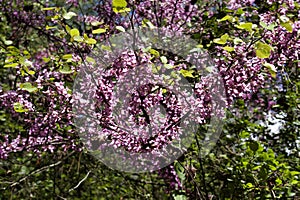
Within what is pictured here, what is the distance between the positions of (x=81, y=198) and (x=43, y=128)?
8.28ft

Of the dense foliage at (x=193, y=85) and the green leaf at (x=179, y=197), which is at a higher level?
the dense foliage at (x=193, y=85)

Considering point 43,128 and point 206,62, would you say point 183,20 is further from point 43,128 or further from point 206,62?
point 43,128

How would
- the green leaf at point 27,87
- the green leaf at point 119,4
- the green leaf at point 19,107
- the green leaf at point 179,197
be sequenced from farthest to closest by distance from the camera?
1. the green leaf at point 179,197
2. the green leaf at point 19,107
3. the green leaf at point 27,87
4. the green leaf at point 119,4

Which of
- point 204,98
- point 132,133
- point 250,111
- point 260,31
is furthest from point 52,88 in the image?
point 250,111

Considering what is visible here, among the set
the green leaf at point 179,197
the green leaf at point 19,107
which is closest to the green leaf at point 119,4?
the green leaf at point 19,107

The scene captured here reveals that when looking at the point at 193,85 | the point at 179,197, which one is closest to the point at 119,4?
the point at 193,85

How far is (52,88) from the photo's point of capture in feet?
7.23

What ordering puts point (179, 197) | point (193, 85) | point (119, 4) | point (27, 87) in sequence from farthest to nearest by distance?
1. point (179, 197)
2. point (193, 85)
3. point (27, 87)
4. point (119, 4)

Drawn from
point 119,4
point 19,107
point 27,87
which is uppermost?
point 119,4

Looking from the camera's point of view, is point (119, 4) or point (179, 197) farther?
point (179, 197)

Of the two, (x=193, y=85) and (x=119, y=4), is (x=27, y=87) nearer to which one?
(x=119, y=4)

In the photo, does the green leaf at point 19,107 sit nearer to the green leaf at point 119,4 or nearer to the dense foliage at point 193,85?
the dense foliage at point 193,85

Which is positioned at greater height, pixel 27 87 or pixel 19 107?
pixel 27 87

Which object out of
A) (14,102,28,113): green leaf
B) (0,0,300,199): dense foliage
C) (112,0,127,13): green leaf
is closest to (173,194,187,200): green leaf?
(0,0,300,199): dense foliage
